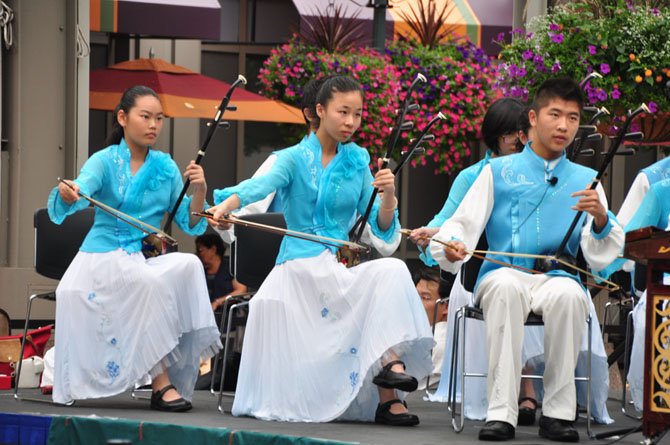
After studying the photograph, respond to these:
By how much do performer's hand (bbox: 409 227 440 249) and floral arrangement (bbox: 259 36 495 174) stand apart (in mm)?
4623

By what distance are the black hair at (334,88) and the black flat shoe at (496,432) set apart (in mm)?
1494

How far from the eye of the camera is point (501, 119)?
6.40 metres

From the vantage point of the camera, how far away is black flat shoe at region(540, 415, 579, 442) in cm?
489

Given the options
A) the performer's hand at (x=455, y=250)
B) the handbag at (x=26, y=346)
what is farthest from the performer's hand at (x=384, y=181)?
the handbag at (x=26, y=346)

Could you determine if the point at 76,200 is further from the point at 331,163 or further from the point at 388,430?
the point at 388,430

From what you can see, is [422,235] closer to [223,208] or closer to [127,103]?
[223,208]

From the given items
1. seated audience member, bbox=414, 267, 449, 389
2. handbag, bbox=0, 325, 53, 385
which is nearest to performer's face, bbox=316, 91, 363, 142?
seated audience member, bbox=414, 267, 449, 389

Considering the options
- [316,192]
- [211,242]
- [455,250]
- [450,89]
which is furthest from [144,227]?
[450,89]

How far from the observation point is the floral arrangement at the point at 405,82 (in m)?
10.6

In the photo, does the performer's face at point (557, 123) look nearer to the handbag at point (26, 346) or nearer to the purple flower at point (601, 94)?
the purple flower at point (601, 94)

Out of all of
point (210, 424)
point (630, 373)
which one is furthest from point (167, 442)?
point (630, 373)

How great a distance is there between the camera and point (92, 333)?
5945 mm

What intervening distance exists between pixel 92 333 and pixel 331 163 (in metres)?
1.22

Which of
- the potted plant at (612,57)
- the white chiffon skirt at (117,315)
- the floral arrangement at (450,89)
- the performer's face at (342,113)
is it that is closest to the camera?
the performer's face at (342,113)
